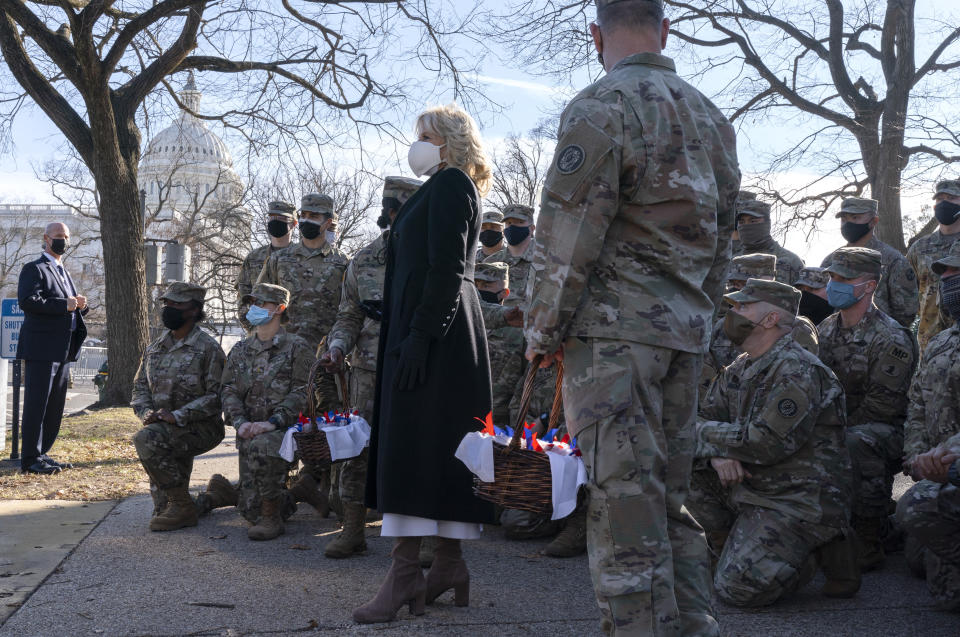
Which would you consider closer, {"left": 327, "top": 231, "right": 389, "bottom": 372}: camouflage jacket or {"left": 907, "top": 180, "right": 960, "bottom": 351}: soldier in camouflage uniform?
{"left": 327, "top": 231, "right": 389, "bottom": 372}: camouflage jacket

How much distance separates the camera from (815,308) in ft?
21.9

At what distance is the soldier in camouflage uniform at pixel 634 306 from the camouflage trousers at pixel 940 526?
1.71 meters

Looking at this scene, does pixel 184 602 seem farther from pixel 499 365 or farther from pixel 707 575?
pixel 499 365

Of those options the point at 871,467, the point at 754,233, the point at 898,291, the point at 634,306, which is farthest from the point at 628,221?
the point at 898,291

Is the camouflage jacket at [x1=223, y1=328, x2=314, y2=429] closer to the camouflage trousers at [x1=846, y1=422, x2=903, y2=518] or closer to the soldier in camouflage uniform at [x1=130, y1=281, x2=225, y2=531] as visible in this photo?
the soldier in camouflage uniform at [x1=130, y1=281, x2=225, y2=531]

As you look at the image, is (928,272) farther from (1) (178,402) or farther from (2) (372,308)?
(1) (178,402)

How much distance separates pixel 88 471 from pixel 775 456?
6.46 metres

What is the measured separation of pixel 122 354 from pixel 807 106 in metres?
13.9

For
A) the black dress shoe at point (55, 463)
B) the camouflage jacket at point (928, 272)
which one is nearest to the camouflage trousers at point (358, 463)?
the black dress shoe at point (55, 463)

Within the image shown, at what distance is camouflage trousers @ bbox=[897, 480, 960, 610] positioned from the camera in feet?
13.6

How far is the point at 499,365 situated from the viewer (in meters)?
6.72

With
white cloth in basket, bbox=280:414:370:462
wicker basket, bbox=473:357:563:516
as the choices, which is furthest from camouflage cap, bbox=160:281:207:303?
wicker basket, bbox=473:357:563:516

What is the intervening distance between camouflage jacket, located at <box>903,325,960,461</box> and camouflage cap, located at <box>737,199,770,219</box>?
2.63 meters

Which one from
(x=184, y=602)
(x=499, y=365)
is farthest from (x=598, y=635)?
(x=499, y=365)
